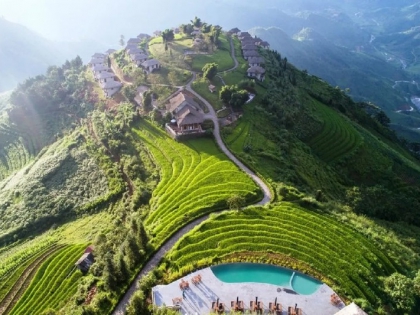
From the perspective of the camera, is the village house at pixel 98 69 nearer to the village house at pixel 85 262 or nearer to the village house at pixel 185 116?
the village house at pixel 185 116

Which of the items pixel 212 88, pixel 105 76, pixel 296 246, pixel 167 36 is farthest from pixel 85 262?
pixel 167 36

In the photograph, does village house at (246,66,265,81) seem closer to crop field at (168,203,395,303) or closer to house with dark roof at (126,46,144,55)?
house with dark roof at (126,46,144,55)

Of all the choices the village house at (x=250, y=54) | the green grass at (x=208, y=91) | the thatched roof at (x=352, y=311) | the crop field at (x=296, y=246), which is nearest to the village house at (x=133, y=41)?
the village house at (x=250, y=54)

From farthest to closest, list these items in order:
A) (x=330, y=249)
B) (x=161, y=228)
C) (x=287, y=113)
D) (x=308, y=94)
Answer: (x=308, y=94), (x=287, y=113), (x=161, y=228), (x=330, y=249)

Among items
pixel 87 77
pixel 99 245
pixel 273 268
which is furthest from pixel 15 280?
pixel 87 77

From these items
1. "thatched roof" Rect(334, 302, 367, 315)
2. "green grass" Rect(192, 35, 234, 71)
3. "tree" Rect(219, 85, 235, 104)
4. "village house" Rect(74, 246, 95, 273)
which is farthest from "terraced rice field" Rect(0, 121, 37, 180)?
"thatched roof" Rect(334, 302, 367, 315)

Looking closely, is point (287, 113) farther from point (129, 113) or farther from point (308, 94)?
point (129, 113)

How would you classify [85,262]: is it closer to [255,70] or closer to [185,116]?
[185,116]
